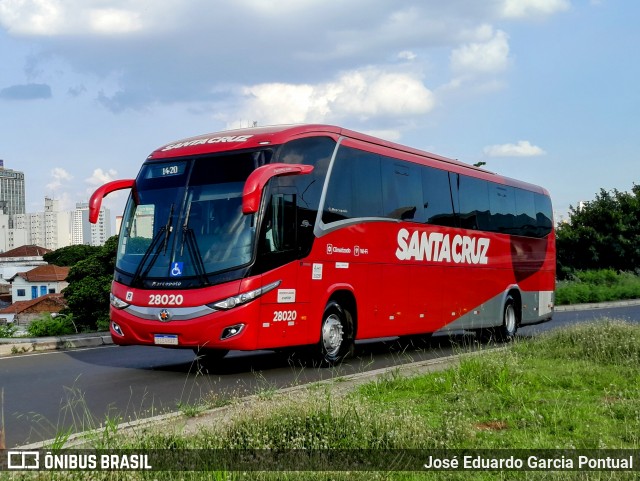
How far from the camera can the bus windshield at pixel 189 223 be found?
37.9ft

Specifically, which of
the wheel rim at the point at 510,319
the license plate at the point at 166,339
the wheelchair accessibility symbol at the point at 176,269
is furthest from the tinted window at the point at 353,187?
the wheel rim at the point at 510,319

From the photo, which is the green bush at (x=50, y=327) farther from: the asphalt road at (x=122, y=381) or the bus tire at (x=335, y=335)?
the bus tire at (x=335, y=335)

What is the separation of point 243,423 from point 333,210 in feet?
22.7

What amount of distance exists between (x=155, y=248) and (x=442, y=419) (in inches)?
252

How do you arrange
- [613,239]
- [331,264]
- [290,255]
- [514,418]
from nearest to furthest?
[514,418] → [290,255] → [331,264] → [613,239]

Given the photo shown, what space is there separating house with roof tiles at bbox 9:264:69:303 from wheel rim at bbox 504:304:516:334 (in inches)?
4222

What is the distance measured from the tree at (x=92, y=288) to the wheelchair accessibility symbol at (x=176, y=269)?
1566 centimetres

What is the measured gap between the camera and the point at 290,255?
39.5 feet

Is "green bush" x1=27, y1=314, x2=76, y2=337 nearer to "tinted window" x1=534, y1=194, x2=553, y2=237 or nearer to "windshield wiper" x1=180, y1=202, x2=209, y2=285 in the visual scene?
"windshield wiper" x1=180, y1=202, x2=209, y2=285

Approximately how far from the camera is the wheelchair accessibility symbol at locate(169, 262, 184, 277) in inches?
462

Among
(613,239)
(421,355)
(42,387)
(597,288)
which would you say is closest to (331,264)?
(421,355)

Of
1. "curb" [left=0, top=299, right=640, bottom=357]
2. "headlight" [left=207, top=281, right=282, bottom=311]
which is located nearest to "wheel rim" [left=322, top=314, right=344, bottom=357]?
"headlight" [left=207, top=281, right=282, bottom=311]

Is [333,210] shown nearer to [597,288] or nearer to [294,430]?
[294,430]

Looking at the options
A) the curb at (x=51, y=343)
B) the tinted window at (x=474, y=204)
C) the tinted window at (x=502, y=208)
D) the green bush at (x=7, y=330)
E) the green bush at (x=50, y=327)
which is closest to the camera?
the curb at (x=51, y=343)
